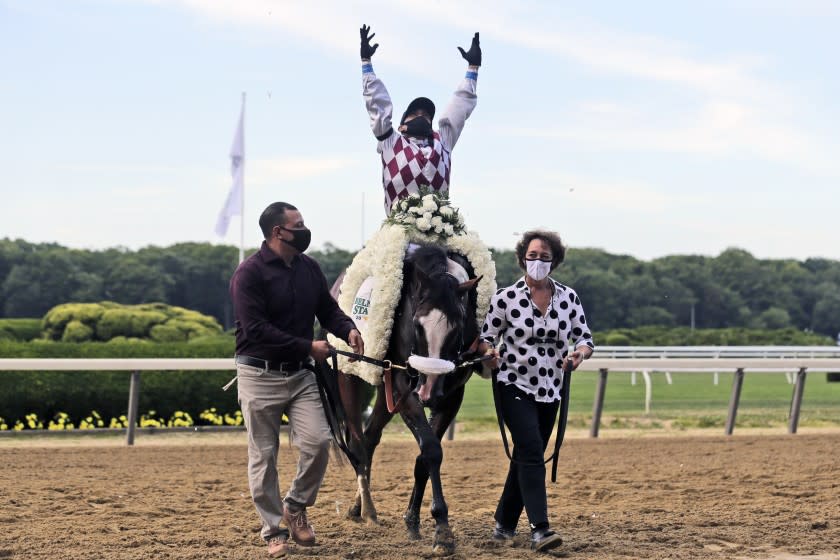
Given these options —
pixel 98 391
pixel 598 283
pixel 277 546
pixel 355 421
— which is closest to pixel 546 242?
pixel 355 421

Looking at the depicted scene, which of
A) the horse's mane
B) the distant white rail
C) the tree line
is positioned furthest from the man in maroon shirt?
the tree line

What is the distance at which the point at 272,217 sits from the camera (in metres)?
5.10

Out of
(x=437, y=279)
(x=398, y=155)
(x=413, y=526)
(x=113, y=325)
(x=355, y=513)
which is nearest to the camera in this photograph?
(x=437, y=279)

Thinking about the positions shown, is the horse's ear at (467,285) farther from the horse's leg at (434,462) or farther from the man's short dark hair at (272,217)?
the man's short dark hair at (272,217)

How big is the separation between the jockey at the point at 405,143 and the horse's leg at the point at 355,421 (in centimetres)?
100

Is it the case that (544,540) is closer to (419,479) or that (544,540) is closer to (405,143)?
(419,479)

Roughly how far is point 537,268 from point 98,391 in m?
6.91

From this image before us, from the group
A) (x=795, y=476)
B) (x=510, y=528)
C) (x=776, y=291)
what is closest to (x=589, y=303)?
(x=776, y=291)

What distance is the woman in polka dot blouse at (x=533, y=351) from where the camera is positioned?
5113 mm

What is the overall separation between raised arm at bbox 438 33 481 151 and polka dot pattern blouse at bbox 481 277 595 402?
155cm

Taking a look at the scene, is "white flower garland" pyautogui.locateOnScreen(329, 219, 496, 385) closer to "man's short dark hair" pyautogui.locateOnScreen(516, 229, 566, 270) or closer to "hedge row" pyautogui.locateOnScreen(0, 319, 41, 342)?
"man's short dark hair" pyautogui.locateOnScreen(516, 229, 566, 270)

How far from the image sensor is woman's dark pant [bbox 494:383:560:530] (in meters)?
5.09

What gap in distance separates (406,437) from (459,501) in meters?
4.32

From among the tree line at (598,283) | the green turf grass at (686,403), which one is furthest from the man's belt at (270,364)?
the tree line at (598,283)
